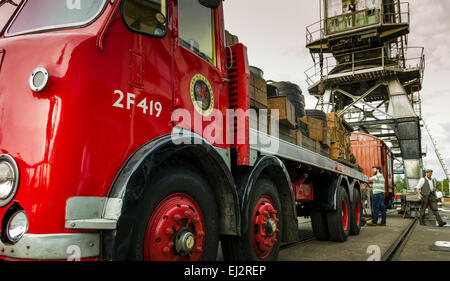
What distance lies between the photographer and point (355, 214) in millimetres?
7617

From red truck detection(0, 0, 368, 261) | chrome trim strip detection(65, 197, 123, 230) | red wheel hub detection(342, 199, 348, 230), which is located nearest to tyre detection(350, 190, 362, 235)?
red wheel hub detection(342, 199, 348, 230)

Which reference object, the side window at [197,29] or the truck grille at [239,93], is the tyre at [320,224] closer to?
the truck grille at [239,93]

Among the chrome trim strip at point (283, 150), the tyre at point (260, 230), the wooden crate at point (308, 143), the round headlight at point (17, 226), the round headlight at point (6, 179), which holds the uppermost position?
the wooden crate at point (308, 143)

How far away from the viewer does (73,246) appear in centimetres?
185

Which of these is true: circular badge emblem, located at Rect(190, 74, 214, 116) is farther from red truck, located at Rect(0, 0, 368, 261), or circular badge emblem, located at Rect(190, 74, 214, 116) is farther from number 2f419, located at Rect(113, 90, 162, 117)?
number 2f419, located at Rect(113, 90, 162, 117)

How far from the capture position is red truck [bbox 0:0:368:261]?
74.7 inches

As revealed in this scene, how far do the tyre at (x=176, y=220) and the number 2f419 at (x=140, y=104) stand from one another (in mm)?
421

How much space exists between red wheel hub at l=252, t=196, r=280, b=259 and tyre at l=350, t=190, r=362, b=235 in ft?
14.1

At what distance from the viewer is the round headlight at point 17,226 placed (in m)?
1.85

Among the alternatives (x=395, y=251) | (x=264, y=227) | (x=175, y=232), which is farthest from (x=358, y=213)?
(x=175, y=232)

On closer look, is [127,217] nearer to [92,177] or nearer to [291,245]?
[92,177]

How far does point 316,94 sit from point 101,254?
28052 mm

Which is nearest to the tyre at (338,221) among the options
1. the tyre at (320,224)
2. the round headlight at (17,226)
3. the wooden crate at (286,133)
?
the tyre at (320,224)
